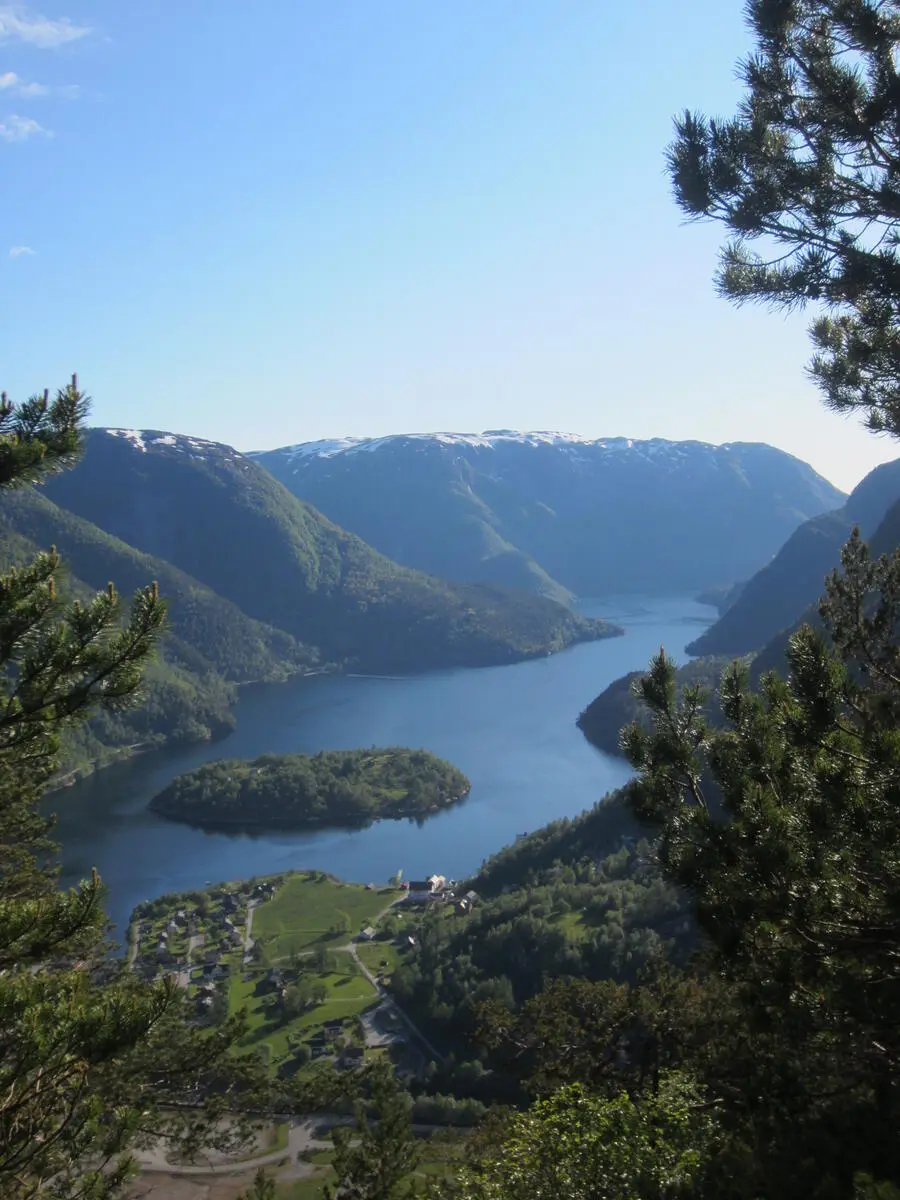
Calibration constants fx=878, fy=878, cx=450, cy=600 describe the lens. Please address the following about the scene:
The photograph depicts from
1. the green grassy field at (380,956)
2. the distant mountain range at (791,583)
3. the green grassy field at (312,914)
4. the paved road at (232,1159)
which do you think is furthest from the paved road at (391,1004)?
the distant mountain range at (791,583)

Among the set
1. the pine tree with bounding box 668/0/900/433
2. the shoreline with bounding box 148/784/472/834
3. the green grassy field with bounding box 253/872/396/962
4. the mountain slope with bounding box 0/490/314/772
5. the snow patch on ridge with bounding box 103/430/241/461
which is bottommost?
the shoreline with bounding box 148/784/472/834

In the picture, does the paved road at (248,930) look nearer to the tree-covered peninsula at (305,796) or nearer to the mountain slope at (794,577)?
the tree-covered peninsula at (305,796)

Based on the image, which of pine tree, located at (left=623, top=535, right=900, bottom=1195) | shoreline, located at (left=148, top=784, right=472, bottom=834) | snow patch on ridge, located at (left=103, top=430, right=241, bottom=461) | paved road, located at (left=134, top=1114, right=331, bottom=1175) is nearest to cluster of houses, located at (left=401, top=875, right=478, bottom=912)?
shoreline, located at (left=148, top=784, right=472, bottom=834)

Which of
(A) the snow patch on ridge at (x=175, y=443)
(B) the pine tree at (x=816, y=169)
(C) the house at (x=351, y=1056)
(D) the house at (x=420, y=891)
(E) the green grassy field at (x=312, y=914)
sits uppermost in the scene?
(A) the snow patch on ridge at (x=175, y=443)

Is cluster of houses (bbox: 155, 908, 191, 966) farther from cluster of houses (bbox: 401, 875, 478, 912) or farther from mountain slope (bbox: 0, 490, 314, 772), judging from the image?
mountain slope (bbox: 0, 490, 314, 772)

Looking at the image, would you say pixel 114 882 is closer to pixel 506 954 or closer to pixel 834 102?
pixel 506 954

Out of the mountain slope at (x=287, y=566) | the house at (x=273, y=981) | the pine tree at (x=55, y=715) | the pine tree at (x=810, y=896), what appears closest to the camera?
the pine tree at (x=810, y=896)

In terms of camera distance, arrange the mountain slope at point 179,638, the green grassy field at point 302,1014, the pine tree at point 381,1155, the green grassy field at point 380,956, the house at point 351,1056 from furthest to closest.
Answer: the mountain slope at point 179,638, the green grassy field at point 380,956, the green grassy field at point 302,1014, the house at point 351,1056, the pine tree at point 381,1155

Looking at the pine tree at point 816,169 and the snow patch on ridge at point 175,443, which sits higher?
the snow patch on ridge at point 175,443
